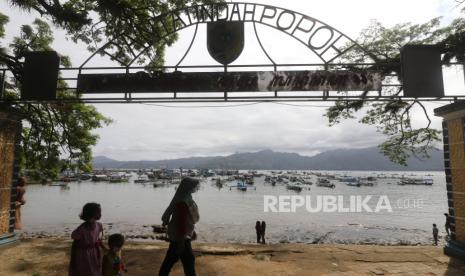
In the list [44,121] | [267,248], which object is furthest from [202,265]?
[44,121]

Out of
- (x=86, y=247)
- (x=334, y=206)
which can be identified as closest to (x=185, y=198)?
(x=86, y=247)

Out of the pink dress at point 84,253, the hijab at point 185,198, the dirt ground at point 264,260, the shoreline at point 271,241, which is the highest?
the hijab at point 185,198

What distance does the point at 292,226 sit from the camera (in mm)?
36719

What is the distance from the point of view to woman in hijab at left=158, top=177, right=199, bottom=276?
4.80 m

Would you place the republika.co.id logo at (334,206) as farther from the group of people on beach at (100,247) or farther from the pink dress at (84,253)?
the pink dress at (84,253)

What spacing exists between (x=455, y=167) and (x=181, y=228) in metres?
7.83

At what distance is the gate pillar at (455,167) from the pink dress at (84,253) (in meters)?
8.66

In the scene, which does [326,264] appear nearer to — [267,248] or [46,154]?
[267,248]

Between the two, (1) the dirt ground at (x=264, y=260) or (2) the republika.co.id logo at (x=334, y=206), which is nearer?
(1) the dirt ground at (x=264, y=260)

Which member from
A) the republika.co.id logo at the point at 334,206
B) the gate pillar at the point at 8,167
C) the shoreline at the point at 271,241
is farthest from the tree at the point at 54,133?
the republika.co.id logo at the point at 334,206

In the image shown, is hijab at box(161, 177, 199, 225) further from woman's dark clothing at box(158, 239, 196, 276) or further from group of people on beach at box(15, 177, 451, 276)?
woman's dark clothing at box(158, 239, 196, 276)

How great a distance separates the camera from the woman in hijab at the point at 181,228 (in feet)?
15.8

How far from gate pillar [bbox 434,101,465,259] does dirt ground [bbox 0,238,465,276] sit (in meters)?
0.54

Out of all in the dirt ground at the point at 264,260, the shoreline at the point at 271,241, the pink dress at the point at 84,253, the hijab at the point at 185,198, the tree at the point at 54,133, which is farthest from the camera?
the shoreline at the point at 271,241
